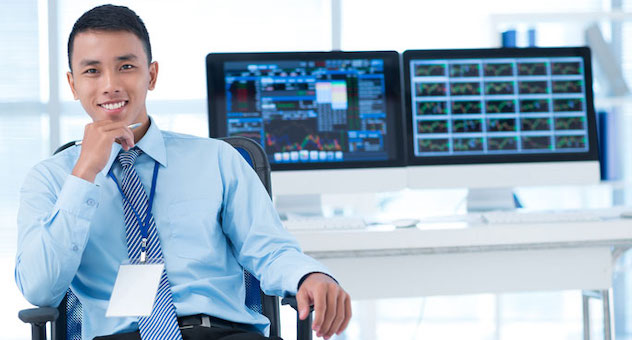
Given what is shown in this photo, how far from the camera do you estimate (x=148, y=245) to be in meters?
1.33

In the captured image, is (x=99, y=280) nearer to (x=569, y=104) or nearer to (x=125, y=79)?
(x=125, y=79)

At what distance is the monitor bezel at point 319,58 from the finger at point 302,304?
A: 116 centimetres

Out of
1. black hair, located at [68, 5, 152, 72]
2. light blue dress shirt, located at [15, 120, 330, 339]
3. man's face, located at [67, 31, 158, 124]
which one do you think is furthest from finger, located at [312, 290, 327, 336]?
black hair, located at [68, 5, 152, 72]

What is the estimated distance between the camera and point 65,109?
12.9ft

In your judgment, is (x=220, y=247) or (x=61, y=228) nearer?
(x=61, y=228)

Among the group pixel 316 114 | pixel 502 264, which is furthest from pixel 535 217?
pixel 316 114

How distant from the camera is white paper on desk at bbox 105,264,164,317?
47.3 inches

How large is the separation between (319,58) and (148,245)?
1208 mm

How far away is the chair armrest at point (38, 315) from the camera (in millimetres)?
1190

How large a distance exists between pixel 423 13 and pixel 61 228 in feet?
10.7

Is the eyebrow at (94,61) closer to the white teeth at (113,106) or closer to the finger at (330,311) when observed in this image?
the white teeth at (113,106)

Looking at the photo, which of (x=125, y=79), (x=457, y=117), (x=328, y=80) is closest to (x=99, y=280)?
(x=125, y=79)

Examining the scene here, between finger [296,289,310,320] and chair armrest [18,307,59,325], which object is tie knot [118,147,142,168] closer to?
chair armrest [18,307,59,325]

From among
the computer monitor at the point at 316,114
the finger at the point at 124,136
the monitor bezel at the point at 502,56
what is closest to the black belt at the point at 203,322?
the finger at the point at 124,136
